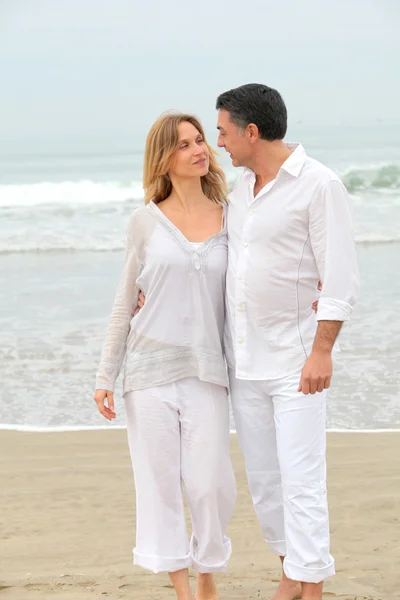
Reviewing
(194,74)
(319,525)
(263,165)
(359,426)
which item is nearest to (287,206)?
(263,165)

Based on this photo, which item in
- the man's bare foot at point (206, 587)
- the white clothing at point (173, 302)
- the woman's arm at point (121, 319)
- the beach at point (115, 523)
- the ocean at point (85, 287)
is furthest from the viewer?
the ocean at point (85, 287)

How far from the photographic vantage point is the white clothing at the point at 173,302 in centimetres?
325

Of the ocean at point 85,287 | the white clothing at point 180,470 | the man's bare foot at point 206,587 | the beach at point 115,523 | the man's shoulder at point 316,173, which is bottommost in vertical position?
the ocean at point 85,287

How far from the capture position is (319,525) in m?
3.16

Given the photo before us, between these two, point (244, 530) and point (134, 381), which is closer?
point (134, 381)

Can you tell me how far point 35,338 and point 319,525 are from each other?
5.53 m

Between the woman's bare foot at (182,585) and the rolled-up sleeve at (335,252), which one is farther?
the woman's bare foot at (182,585)

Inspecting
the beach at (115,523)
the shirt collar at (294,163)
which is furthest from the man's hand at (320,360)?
the beach at (115,523)

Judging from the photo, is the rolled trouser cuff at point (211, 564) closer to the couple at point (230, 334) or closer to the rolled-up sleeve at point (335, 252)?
the couple at point (230, 334)

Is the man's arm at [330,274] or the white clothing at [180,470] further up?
the man's arm at [330,274]

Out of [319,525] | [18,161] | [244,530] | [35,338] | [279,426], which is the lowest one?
[18,161]

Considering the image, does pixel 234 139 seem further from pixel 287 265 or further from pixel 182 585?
pixel 182 585

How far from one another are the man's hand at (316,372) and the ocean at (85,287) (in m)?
2.88

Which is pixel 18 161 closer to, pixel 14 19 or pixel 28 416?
pixel 14 19
